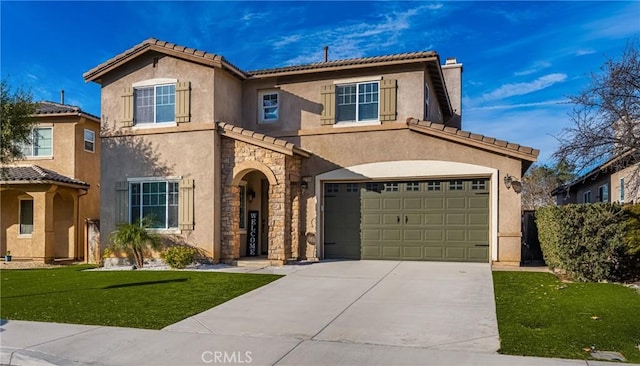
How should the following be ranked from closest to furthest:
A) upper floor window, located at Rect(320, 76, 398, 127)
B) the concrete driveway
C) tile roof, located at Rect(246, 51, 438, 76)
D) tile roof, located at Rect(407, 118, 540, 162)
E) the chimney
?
the concrete driveway
tile roof, located at Rect(407, 118, 540, 162)
tile roof, located at Rect(246, 51, 438, 76)
upper floor window, located at Rect(320, 76, 398, 127)
the chimney

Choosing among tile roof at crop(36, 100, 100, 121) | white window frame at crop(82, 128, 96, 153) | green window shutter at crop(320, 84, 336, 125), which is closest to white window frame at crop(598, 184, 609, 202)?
green window shutter at crop(320, 84, 336, 125)

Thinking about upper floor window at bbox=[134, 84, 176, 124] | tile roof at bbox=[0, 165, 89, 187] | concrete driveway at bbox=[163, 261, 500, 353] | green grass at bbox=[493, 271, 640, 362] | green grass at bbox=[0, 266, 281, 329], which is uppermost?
upper floor window at bbox=[134, 84, 176, 124]

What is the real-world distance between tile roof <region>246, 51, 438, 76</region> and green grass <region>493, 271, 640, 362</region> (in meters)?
7.11

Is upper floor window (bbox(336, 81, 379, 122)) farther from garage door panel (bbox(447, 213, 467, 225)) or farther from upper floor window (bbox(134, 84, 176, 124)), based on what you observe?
upper floor window (bbox(134, 84, 176, 124))

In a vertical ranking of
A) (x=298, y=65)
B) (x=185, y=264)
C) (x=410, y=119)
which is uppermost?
(x=298, y=65)

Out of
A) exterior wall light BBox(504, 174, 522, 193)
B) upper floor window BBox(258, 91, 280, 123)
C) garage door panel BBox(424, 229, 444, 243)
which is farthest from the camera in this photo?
upper floor window BBox(258, 91, 280, 123)

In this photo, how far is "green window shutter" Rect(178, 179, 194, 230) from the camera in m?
14.3

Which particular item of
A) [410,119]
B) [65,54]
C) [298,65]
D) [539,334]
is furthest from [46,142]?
[539,334]

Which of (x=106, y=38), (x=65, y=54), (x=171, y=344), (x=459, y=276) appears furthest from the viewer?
(x=65, y=54)

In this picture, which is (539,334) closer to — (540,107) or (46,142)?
(540,107)

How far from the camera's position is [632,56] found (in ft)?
33.5

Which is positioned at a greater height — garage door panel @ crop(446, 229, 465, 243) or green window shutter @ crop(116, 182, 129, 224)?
green window shutter @ crop(116, 182, 129, 224)

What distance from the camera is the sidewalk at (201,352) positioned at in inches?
Result: 216

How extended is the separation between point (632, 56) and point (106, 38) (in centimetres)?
1642
